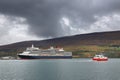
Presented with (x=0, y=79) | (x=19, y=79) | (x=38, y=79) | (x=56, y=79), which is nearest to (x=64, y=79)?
(x=56, y=79)

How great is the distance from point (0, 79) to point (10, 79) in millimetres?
2641

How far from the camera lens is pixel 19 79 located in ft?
243

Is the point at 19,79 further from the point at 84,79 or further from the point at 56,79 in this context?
the point at 84,79

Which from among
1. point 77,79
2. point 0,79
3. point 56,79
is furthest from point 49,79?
point 0,79

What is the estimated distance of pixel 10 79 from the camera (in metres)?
74.1

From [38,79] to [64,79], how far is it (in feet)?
22.9

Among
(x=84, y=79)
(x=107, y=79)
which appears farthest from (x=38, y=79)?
(x=107, y=79)

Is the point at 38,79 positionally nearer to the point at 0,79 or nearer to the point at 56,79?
the point at 56,79

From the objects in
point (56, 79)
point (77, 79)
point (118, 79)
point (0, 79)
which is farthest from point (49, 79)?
point (118, 79)

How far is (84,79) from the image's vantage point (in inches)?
2862

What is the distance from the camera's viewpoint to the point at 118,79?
2822 inches

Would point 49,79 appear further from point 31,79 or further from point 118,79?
point 118,79

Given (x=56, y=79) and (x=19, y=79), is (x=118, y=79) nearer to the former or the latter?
(x=56, y=79)

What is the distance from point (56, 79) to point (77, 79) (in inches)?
216
